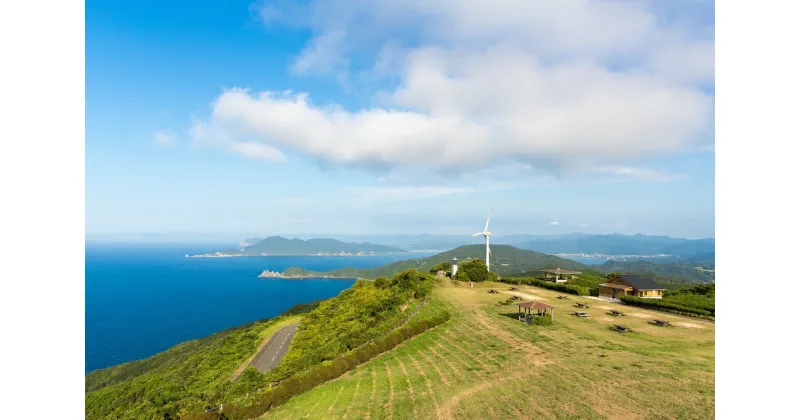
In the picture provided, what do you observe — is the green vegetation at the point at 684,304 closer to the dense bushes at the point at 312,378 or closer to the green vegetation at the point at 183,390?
the dense bushes at the point at 312,378

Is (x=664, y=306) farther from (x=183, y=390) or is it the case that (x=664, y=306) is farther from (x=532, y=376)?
(x=183, y=390)

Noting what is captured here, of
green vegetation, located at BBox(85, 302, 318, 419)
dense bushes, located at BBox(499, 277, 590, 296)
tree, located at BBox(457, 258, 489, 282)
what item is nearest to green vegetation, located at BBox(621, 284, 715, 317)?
dense bushes, located at BBox(499, 277, 590, 296)

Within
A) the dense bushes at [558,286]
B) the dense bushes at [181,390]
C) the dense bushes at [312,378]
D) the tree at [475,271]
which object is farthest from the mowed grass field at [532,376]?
the tree at [475,271]

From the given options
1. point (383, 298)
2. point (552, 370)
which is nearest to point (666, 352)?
point (552, 370)

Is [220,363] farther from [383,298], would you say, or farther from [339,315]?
[383,298]

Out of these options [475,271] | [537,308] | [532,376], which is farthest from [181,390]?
[475,271]
